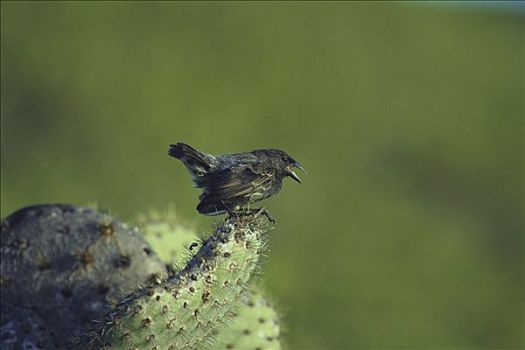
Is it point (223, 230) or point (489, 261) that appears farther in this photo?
point (489, 261)

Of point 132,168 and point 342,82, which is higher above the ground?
point 342,82

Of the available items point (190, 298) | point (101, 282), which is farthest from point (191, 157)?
point (101, 282)

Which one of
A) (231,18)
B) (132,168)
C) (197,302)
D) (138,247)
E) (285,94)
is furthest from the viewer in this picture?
(231,18)

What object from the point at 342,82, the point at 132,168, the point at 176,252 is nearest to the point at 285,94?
the point at 342,82

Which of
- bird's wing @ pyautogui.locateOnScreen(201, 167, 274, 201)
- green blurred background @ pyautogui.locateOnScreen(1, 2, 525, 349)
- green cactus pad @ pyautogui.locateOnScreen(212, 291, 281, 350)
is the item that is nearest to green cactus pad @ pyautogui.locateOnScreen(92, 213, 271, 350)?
bird's wing @ pyautogui.locateOnScreen(201, 167, 274, 201)

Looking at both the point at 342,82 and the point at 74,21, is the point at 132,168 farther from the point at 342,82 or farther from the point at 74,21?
the point at 342,82

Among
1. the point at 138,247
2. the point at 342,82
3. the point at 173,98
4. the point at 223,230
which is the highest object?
the point at 342,82

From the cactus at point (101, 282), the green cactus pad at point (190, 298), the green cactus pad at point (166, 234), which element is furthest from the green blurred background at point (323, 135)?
the green cactus pad at point (190, 298)
